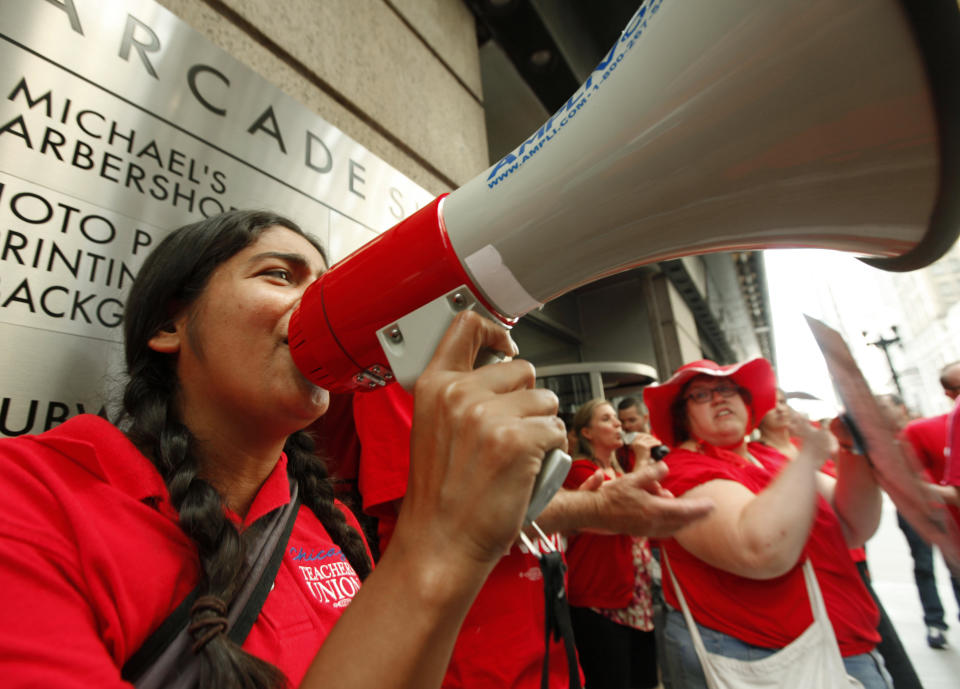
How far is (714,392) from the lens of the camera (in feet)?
5.31

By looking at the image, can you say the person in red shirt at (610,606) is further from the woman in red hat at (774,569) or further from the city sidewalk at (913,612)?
the city sidewalk at (913,612)

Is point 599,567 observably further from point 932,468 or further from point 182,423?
point 182,423

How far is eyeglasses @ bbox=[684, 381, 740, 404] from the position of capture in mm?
1608

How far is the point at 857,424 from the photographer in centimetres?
64

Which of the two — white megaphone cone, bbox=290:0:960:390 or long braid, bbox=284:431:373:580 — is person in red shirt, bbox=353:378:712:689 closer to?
long braid, bbox=284:431:373:580

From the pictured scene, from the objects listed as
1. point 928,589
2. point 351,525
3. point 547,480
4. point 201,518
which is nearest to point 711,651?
point 351,525

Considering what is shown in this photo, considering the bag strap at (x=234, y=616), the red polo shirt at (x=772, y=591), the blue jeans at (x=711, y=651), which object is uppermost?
the bag strap at (x=234, y=616)

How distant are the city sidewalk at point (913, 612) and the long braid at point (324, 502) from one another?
1.37m

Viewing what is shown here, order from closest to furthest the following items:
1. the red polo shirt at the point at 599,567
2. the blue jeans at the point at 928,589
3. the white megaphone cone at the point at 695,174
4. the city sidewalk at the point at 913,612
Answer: the white megaphone cone at the point at 695,174 < the red polo shirt at the point at 599,567 < the city sidewalk at the point at 913,612 < the blue jeans at the point at 928,589

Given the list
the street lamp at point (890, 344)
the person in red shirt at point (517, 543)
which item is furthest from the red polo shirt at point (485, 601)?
the street lamp at point (890, 344)

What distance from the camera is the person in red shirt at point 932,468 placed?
84 centimetres

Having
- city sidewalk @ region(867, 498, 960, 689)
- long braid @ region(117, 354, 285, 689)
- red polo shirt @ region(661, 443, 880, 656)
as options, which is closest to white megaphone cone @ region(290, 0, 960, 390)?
long braid @ region(117, 354, 285, 689)

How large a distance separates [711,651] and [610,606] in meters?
1.02

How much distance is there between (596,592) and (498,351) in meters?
2.07
